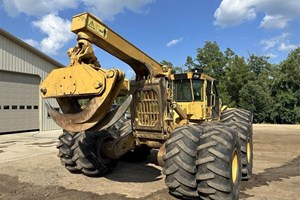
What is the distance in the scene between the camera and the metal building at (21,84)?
17.8 m

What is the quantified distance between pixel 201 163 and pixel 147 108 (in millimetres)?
1783

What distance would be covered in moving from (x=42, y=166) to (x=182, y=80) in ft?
14.2

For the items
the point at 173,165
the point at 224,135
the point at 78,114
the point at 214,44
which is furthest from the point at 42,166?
the point at 214,44

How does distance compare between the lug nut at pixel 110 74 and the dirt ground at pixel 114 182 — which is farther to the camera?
the dirt ground at pixel 114 182

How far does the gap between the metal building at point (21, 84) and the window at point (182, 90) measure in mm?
12486

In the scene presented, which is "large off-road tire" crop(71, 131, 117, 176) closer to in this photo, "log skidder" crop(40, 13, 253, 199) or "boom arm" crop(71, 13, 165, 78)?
"log skidder" crop(40, 13, 253, 199)

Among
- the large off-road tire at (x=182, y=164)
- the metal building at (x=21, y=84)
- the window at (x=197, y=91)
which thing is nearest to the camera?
the large off-road tire at (x=182, y=164)

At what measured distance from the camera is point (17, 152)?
35.9 feet

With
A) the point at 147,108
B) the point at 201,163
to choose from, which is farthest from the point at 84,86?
the point at 201,163

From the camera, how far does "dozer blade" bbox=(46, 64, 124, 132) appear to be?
4.78 m

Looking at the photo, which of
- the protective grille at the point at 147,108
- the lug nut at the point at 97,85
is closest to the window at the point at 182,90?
the protective grille at the point at 147,108

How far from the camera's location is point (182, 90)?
8.74 meters

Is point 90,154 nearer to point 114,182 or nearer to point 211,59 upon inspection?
Result: point 114,182

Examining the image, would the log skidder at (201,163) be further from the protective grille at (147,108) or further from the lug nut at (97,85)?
the lug nut at (97,85)
